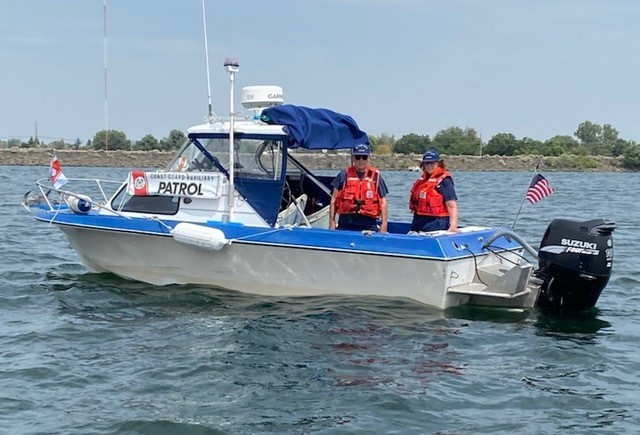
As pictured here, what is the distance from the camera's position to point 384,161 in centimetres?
6594

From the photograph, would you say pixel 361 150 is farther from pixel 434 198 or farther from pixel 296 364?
pixel 296 364

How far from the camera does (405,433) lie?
6762 mm

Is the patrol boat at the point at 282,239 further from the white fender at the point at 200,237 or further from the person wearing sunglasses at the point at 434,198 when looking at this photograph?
the person wearing sunglasses at the point at 434,198

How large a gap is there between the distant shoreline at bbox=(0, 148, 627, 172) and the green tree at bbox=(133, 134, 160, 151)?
2.29 m

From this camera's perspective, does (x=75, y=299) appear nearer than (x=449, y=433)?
No

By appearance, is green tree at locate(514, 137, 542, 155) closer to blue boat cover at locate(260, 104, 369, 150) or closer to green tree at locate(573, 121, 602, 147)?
green tree at locate(573, 121, 602, 147)

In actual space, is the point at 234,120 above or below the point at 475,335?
above

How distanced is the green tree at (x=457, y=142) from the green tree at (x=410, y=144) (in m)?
3.13

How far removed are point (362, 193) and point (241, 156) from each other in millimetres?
1632

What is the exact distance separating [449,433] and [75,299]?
5.90m

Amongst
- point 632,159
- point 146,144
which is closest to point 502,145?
point 632,159

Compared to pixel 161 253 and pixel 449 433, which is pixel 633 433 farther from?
pixel 161 253

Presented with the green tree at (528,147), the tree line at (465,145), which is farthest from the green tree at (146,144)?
the green tree at (528,147)

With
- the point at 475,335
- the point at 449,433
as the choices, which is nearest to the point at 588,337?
the point at 475,335
